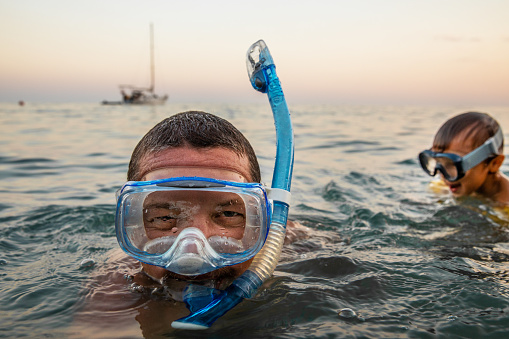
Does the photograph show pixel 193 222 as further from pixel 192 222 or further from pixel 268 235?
pixel 268 235

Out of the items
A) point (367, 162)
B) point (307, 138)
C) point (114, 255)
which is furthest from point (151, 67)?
point (114, 255)

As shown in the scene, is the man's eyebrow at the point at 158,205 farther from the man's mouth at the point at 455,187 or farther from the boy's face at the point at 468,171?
the man's mouth at the point at 455,187

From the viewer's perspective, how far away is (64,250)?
3246 mm

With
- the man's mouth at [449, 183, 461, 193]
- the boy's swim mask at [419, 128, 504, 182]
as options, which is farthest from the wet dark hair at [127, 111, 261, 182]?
the man's mouth at [449, 183, 461, 193]

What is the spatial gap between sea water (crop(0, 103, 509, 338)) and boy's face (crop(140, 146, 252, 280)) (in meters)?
0.18

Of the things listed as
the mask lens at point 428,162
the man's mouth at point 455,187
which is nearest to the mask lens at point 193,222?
the mask lens at point 428,162

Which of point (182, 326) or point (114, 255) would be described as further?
point (114, 255)

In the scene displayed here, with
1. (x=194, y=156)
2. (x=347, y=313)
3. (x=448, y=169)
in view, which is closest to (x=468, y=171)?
(x=448, y=169)

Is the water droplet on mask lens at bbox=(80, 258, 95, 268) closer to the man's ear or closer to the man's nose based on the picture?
the man's nose

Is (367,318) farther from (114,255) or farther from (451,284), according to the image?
(114,255)

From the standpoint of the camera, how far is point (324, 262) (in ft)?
8.96

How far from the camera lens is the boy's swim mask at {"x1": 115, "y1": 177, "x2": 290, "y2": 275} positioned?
1837mm

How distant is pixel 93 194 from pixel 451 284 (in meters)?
4.10

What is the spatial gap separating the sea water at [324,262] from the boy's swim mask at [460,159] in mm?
332
